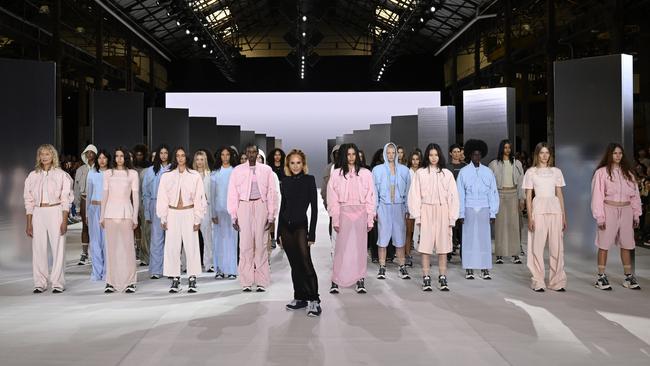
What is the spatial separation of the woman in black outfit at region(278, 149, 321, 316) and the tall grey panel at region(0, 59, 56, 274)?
4314mm

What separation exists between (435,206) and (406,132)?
10158mm

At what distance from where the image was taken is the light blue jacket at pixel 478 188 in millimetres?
8391

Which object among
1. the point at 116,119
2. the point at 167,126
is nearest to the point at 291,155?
the point at 116,119

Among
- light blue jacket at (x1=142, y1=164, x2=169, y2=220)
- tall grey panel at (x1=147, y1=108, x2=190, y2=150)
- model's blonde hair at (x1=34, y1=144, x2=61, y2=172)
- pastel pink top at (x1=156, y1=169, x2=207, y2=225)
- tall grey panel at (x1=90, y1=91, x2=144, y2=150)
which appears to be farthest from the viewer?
tall grey panel at (x1=147, y1=108, x2=190, y2=150)

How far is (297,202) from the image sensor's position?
6.45 meters

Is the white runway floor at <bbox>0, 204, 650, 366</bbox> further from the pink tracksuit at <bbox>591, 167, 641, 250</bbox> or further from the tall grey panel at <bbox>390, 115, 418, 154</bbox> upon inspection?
the tall grey panel at <bbox>390, 115, 418, 154</bbox>

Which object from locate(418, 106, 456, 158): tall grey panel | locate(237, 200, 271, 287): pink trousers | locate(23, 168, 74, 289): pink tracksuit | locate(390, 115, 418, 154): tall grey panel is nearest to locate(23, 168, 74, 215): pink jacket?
locate(23, 168, 74, 289): pink tracksuit

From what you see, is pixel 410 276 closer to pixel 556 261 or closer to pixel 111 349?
pixel 556 261

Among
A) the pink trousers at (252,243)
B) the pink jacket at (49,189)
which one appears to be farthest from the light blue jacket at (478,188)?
the pink jacket at (49,189)

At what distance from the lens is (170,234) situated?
7617mm

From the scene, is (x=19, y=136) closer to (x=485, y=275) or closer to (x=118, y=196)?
(x=118, y=196)

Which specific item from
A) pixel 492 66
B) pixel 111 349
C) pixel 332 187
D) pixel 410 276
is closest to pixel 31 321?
pixel 111 349

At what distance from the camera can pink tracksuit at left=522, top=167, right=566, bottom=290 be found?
7.49 metres

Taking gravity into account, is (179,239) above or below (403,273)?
above
